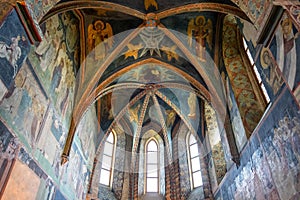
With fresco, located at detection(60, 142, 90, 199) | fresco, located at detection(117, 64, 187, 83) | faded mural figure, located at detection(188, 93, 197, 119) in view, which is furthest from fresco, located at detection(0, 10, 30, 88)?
faded mural figure, located at detection(188, 93, 197, 119)

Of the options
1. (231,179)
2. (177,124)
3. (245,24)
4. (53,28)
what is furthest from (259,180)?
(177,124)

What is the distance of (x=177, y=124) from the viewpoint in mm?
15500

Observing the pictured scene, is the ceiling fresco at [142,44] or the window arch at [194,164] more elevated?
the ceiling fresco at [142,44]

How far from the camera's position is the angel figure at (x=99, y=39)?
9.93 m

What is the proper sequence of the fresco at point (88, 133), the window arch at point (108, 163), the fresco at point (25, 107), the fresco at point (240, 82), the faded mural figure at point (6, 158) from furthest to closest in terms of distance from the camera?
the window arch at point (108, 163) < the fresco at point (88, 133) < the fresco at point (240, 82) < the fresco at point (25, 107) < the faded mural figure at point (6, 158)

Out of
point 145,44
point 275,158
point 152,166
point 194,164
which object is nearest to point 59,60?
point 145,44

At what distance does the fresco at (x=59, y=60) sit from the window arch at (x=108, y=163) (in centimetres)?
607

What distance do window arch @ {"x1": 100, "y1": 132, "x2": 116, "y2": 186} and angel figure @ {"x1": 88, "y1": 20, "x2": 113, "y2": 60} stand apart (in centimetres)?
660

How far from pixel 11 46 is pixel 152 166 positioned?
11.8 metres

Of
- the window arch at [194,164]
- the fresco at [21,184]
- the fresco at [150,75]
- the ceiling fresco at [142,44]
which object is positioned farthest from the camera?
the window arch at [194,164]

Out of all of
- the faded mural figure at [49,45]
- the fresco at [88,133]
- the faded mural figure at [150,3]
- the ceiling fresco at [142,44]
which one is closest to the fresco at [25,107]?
the faded mural figure at [49,45]

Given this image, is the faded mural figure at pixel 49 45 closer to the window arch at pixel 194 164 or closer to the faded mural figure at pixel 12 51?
the faded mural figure at pixel 12 51

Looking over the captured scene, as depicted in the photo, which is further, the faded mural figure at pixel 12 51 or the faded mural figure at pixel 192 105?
the faded mural figure at pixel 192 105

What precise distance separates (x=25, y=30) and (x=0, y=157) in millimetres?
2606
